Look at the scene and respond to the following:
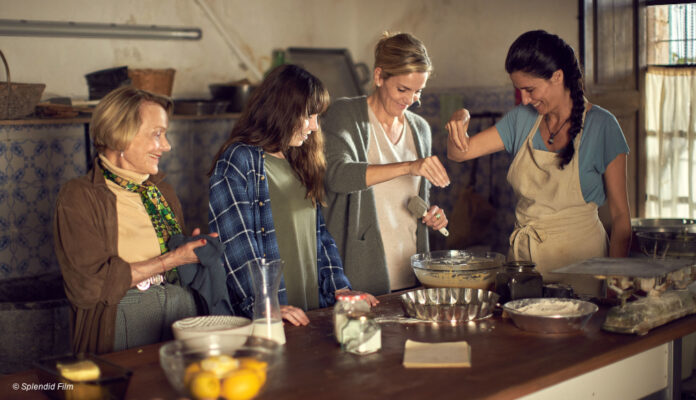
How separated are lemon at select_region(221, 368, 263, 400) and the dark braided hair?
1683 mm

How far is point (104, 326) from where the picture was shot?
102 inches

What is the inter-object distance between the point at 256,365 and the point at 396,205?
1674mm

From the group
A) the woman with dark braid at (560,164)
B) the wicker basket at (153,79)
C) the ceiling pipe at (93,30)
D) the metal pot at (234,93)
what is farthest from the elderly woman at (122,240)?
the metal pot at (234,93)

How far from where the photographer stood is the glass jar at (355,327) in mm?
2178

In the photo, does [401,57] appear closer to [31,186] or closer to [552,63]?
[552,63]

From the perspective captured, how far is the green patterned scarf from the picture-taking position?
2762 mm

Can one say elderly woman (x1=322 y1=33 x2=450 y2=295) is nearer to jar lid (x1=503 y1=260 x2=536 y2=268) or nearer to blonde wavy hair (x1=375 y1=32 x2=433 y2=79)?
blonde wavy hair (x1=375 y1=32 x2=433 y2=79)

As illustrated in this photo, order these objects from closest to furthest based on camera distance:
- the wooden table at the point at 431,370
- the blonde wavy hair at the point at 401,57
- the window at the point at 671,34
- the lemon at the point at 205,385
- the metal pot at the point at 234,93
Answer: the lemon at the point at 205,385
the wooden table at the point at 431,370
the blonde wavy hair at the point at 401,57
the window at the point at 671,34
the metal pot at the point at 234,93


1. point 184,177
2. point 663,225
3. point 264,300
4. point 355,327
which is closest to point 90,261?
point 264,300

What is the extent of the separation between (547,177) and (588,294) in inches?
19.2

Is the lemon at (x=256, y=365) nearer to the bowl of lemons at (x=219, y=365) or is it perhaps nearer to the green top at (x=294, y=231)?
the bowl of lemons at (x=219, y=365)

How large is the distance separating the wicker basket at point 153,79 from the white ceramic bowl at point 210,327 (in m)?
3.09

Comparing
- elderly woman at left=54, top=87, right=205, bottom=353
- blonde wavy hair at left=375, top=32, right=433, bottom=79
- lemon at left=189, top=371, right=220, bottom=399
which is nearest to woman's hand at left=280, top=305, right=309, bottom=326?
elderly woman at left=54, top=87, right=205, bottom=353

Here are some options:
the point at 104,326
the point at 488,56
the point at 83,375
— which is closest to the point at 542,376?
the point at 83,375
